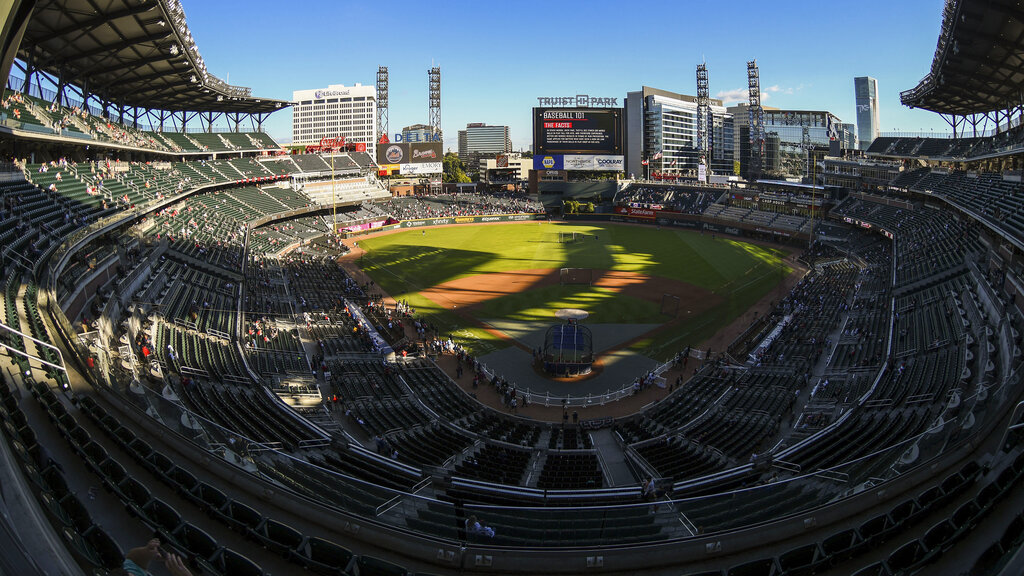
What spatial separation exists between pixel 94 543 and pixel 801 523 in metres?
9.23

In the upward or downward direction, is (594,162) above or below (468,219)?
above

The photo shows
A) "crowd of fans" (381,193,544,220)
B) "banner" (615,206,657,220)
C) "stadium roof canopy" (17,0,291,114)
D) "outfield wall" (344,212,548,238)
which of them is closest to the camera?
"stadium roof canopy" (17,0,291,114)

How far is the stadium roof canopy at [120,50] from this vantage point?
3059 cm

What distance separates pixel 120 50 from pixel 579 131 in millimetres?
62506

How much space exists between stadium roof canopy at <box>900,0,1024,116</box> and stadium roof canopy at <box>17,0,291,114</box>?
42.7 m

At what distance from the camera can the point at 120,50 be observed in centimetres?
3812

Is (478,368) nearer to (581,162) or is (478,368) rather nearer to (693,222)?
(693,222)

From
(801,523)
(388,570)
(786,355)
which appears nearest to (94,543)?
A: (388,570)

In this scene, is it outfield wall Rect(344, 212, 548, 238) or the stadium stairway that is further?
outfield wall Rect(344, 212, 548, 238)

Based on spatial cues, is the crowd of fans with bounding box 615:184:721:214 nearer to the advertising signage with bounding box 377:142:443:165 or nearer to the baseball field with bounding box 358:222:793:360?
the baseball field with bounding box 358:222:793:360

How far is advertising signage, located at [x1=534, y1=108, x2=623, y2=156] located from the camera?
88.2 m

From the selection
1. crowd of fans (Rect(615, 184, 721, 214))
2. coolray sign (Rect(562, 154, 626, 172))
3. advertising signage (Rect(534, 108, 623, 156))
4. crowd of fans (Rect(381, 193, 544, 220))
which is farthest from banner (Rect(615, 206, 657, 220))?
crowd of fans (Rect(381, 193, 544, 220))

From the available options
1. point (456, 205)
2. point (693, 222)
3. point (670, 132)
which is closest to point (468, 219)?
point (456, 205)

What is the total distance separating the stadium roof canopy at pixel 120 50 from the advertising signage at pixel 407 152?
43.1 meters
